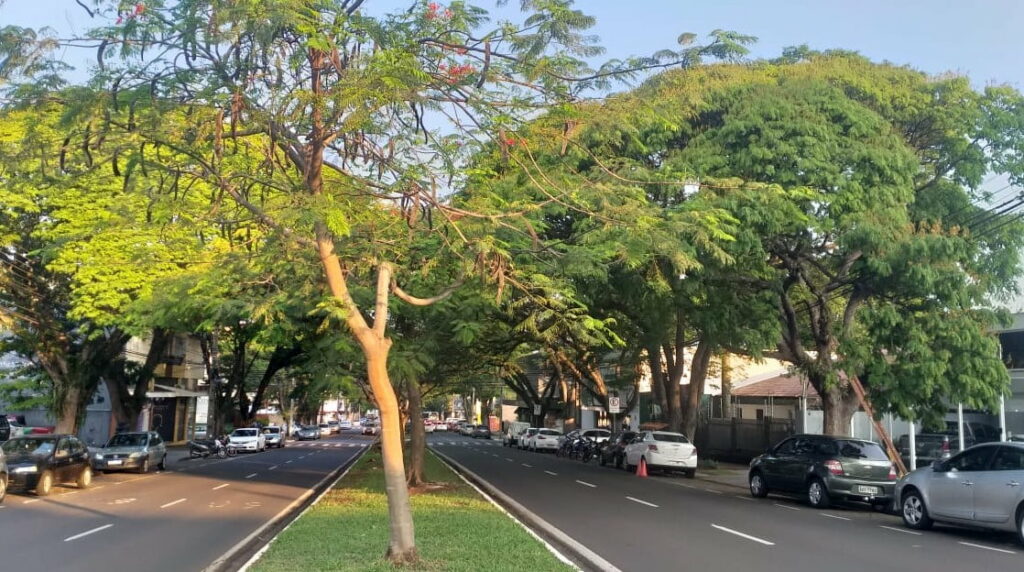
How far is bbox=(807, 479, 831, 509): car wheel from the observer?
58.6 ft

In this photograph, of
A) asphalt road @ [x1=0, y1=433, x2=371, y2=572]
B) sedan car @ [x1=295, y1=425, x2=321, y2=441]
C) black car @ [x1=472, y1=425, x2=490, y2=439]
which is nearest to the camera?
asphalt road @ [x1=0, y1=433, x2=371, y2=572]

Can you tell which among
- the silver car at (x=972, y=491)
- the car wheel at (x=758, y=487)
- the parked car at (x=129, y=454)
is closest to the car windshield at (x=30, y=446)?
the parked car at (x=129, y=454)

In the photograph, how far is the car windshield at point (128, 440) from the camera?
27.7 meters

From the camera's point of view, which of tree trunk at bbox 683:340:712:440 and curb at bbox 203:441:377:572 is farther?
tree trunk at bbox 683:340:712:440

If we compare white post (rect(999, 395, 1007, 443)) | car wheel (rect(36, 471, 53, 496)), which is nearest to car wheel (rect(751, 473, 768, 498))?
white post (rect(999, 395, 1007, 443))

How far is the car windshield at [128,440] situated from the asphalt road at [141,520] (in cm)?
222

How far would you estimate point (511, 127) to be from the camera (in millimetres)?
9883

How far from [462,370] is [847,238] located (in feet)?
39.7

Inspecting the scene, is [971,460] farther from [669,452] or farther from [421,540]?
[669,452]

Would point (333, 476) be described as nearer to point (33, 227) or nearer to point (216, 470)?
point (216, 470)

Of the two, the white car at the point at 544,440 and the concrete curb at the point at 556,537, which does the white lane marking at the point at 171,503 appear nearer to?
the concrete curb at the point at 556,537

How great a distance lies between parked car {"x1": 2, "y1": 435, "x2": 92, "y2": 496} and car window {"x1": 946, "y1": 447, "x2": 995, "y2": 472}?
18.5 m

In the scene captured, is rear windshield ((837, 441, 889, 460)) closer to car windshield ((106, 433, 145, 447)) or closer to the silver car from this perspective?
the silver car

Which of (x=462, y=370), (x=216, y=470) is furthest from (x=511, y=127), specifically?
(x=216, y=470)
